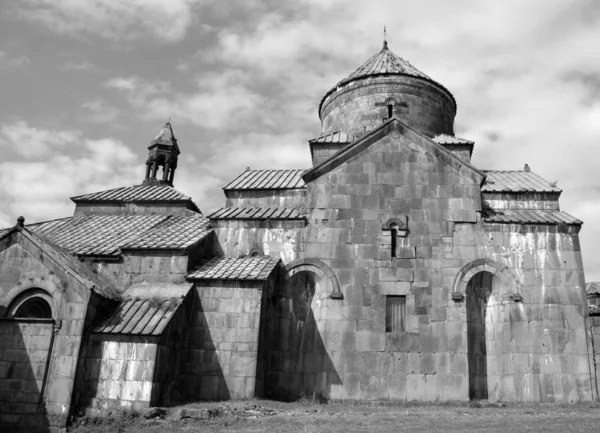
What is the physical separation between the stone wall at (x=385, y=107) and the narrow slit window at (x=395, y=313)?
5524 mm

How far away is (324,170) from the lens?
42.2ft

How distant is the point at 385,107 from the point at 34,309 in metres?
10.7

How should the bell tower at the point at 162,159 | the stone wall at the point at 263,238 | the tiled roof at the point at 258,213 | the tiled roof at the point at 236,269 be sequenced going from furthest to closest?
1. the bell tower at the point at 162,159
2. the tiled roof at the point at 258,213
3. the stone wall at the point at 263,238
4. the tiled roof at the point at 236,269

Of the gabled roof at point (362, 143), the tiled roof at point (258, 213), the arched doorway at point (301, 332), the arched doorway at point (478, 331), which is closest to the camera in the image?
the arched doorway at point (478, 331)

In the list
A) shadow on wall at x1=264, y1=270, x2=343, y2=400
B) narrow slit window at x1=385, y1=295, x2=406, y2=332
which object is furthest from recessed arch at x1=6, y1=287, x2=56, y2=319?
narrow slit window at x1=385, y1=295, x2=406, y2=332

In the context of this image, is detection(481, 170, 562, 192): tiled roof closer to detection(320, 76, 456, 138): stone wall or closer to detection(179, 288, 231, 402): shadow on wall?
detection(320, 76, 456, 138): stone wall

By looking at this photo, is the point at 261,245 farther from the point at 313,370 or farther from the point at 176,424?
the point at 176,424

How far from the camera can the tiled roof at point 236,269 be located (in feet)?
37.3

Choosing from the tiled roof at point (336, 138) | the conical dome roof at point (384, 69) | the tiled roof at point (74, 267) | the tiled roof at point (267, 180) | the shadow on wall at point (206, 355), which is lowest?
the shadow on wall at point (206, 355)

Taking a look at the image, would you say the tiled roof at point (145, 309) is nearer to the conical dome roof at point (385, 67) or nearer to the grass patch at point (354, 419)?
the grass patch at point (354, 419)

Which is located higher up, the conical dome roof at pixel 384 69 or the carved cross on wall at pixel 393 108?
the conical dome roof at pixel 384 69

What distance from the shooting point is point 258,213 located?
43.1ft

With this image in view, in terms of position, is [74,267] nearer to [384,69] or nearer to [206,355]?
[206,355]

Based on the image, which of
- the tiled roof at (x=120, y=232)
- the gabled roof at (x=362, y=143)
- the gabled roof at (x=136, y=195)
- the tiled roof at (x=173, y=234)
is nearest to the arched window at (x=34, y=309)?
the tiled roof at (x=120, y=232)
